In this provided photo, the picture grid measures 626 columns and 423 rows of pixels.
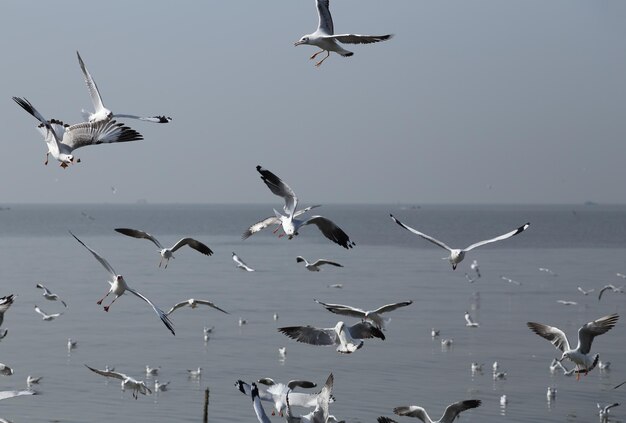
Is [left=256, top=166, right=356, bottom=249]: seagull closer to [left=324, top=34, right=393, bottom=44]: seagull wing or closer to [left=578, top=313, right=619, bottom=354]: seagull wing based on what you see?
[left=324, top=34, right=393, bottom=44]: seagull wing

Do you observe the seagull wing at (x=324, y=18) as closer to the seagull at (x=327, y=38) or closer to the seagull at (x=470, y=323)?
the seagull at (x=327, y=38)

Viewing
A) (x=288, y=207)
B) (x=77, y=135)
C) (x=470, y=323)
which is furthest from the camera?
(x=470, y=323)

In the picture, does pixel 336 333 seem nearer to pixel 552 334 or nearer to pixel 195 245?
pixel 195 245

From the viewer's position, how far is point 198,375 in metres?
34.6

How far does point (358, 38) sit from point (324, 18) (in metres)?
1.83

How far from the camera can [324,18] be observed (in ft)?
66.0

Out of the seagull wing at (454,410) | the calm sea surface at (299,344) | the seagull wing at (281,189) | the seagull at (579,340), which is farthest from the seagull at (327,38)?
the calm sea surface at (299,344)

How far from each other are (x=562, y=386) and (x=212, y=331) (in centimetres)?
1697

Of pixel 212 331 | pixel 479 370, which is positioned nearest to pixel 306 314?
pixel 212 331

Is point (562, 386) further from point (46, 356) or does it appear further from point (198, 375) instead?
point (46, 356)

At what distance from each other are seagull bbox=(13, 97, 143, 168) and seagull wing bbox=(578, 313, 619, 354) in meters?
10.8

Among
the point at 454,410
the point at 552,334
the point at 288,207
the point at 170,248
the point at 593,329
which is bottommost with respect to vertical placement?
the point at 454,410

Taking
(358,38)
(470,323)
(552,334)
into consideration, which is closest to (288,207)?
(358,38)

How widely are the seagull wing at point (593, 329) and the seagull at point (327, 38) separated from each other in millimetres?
8182
